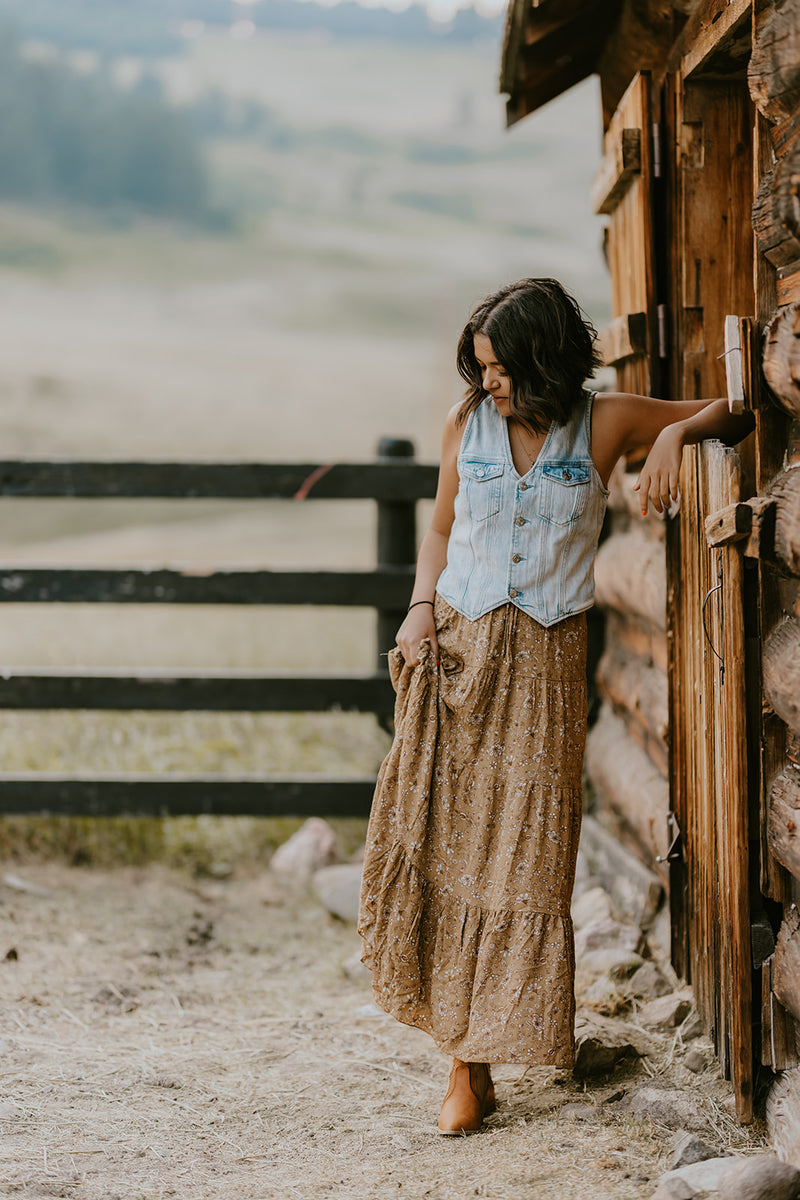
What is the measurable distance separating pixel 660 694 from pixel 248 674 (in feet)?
6.09

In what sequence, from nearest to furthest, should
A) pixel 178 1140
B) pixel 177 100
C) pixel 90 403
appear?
pixel 178 1140 → pixel 90 403 → pixel 177 100

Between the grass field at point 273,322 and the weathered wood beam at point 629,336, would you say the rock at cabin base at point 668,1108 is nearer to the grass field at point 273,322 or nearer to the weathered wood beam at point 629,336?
the weathered wood beam at point 629,336

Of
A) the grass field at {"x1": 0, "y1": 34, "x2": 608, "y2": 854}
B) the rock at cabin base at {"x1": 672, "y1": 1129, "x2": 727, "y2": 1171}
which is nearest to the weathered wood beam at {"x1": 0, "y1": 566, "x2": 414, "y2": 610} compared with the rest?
the grass field at {"x1": 0, "y1": 34, "x2": 608, "y2": 854}

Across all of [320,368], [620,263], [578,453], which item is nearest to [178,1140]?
[578,453]

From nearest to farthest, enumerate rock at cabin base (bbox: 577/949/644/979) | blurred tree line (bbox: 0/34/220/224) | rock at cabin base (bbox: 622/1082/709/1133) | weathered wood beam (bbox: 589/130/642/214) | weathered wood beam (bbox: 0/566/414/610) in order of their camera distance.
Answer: rock at cabin base (bbox: 622/1082/709/1133), weathered wood beam (bbox: 589/130/642/214), rock at cabin base (bbox: 577/949/644/979), weathered wood beam (bbox: 0/566/414/610), blurred tree line (bbox: 0/34/220/224)

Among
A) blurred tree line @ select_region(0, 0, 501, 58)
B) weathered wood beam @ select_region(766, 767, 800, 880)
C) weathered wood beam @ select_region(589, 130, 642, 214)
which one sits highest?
blurred tree line @ select_region(0, 0, 501, 58)

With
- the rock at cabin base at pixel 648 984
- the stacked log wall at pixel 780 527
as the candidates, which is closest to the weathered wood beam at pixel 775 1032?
the stacked log wall at pixel 780 527

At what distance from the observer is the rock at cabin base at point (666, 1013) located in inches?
122

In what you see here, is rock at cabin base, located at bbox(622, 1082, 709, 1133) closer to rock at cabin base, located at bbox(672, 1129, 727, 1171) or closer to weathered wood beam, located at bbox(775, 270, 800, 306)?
rock at cabin base, located at bbox(672, 1129, 727, 1171)

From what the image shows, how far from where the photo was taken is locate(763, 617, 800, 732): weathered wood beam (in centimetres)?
228

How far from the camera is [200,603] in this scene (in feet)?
15.4

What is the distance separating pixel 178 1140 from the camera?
2697 millimetres

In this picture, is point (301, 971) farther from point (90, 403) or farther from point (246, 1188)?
point (90, 403)

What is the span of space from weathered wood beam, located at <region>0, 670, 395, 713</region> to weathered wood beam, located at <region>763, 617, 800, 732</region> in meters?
2.44
